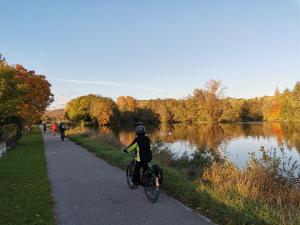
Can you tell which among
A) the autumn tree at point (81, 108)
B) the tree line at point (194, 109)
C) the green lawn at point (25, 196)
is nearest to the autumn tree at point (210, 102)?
the tree line at point (194, 109)

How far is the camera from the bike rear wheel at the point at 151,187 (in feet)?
26.0

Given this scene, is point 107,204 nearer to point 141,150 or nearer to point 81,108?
point 141,150

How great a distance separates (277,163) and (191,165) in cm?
409

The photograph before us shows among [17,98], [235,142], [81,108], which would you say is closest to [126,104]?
[81,108]

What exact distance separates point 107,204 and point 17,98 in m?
19.9

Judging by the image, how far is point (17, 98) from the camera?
83.7 feet

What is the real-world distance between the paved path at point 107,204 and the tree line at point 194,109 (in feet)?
259

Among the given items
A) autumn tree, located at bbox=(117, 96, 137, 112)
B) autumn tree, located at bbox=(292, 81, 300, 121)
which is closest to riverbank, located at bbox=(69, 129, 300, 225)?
autumn tree, located at bbox=(292, 81, 300, 121)

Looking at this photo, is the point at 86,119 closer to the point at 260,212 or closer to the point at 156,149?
the point at 156,149

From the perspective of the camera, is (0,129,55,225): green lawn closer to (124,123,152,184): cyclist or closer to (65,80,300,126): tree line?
(124,123,152,184): cyclist

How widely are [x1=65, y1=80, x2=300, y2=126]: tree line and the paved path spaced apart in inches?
3104

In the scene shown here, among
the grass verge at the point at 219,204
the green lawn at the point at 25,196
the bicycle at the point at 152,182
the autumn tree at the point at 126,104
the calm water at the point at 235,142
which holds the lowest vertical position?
the calm water at the point at 235,142

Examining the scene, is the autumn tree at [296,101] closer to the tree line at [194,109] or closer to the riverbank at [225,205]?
the tree line at [194,109]

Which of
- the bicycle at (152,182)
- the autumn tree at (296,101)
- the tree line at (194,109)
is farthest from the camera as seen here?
the tree line at (194,109)
